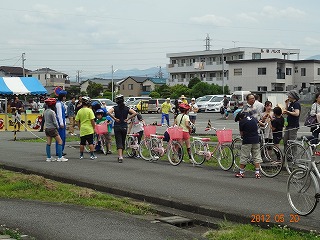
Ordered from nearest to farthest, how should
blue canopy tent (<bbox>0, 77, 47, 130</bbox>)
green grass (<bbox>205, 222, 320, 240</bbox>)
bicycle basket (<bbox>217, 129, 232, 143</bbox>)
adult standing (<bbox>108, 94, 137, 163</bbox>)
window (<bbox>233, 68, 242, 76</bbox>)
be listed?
green grass (<bbox>205, 222, 320, 240</bbox>) < bicycle basket (<bbox>217, 129, 232, 143</bbox>) < adult standing (<bbox>108, 94, 137, 163</bbox>) < blue canopy tent (<bbox>0, 77, 47, 130</bbox>) < window (<bbox>233, 68, 242, 76</bbox>)

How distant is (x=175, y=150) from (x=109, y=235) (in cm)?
735

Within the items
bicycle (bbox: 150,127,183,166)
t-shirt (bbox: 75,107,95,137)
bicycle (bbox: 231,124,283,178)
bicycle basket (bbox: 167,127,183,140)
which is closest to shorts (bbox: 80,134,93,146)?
t-shirt (bbox: 75,107,95,137)

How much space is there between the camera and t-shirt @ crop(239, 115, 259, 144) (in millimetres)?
11430

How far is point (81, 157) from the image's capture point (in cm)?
1572

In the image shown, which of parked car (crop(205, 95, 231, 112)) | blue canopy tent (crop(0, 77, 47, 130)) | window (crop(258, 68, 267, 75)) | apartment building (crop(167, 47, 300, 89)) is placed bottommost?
parked car (crop(205, 95, 231, 112))

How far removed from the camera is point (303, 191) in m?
7.69

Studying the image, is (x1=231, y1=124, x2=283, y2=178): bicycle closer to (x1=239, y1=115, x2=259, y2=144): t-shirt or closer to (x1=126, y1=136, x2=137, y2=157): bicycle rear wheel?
(x1=239, y1=115, x2=259, y2=144): t-shirt

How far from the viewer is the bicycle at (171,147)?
14.0m

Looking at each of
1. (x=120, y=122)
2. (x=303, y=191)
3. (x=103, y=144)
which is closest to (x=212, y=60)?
(x=103, y=144)

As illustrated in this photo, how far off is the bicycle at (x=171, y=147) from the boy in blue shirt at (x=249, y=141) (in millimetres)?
2643

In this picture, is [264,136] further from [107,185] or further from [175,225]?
[175,225]

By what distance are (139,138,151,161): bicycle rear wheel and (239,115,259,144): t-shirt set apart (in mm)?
4254

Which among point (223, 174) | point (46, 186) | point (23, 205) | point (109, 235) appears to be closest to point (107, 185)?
point (46, 186)

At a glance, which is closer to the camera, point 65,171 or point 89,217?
point 89,217
